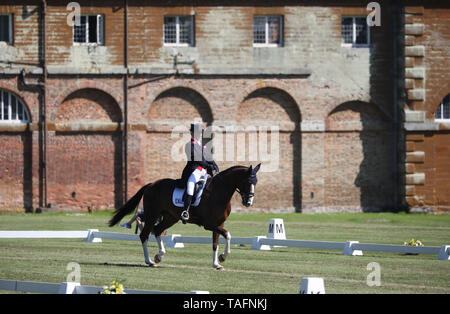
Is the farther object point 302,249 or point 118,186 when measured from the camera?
point 118,186

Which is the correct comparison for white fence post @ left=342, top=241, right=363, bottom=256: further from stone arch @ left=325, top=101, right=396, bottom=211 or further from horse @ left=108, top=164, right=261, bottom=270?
stone arch @ left=325, top=101, right=396, bottom=211

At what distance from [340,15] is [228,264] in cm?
2127

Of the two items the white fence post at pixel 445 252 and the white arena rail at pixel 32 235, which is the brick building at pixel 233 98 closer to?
the white arena rail at pixel 32 235

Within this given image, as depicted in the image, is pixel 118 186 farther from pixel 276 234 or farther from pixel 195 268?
pixel 195 268

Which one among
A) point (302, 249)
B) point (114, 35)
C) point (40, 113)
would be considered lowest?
point (302, 249)

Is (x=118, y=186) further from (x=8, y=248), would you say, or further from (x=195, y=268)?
(x=195, y=268)

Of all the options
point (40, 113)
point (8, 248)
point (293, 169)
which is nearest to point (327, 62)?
point (293, 169)

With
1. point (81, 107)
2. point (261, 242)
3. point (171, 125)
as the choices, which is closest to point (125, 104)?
point (81, 107)

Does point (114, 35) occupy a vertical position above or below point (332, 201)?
above

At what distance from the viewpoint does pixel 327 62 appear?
37.3m

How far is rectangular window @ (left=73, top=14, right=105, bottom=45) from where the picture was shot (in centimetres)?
3659

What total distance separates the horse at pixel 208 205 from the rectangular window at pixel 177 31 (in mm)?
18763
